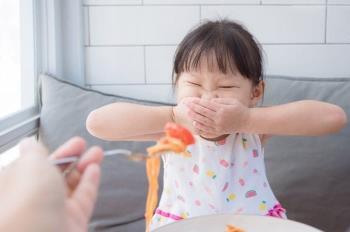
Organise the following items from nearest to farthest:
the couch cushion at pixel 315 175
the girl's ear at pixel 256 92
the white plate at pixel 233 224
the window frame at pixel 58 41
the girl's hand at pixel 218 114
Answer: the white plate at pixel 233 224 → the girl's hand at pixel 218 114 → the girl's ear at pixel 256 92 → the couch cushion at pixel 315 175 → the window frame at pixel 58 41

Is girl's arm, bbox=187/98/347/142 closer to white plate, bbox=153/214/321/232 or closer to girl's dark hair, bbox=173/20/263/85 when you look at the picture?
girl's dark hair, bbox=173/20/263/85

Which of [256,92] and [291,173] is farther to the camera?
[291,173]

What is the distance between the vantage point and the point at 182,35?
136cm

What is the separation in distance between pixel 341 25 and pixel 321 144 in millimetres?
411

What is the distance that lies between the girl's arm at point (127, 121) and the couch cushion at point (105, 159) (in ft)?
0.92

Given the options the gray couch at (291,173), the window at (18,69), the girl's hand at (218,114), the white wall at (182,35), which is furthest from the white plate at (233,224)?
the white wall at (182,35)

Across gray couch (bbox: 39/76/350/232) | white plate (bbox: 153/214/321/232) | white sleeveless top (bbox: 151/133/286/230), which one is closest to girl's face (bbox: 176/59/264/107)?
white sleeveless top (bbox: 151/133/286/230)

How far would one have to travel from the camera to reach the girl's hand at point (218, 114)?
802 mm

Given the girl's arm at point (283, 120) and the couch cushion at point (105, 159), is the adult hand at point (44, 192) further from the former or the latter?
the couch cushion at point (105, 159)

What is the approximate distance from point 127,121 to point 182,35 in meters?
0.55

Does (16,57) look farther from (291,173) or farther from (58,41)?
(291,173)

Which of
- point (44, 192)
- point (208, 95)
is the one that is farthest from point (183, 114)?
point (44, 192)

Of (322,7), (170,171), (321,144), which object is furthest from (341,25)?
(170,171)

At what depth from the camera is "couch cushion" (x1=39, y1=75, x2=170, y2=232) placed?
3.75 ft
